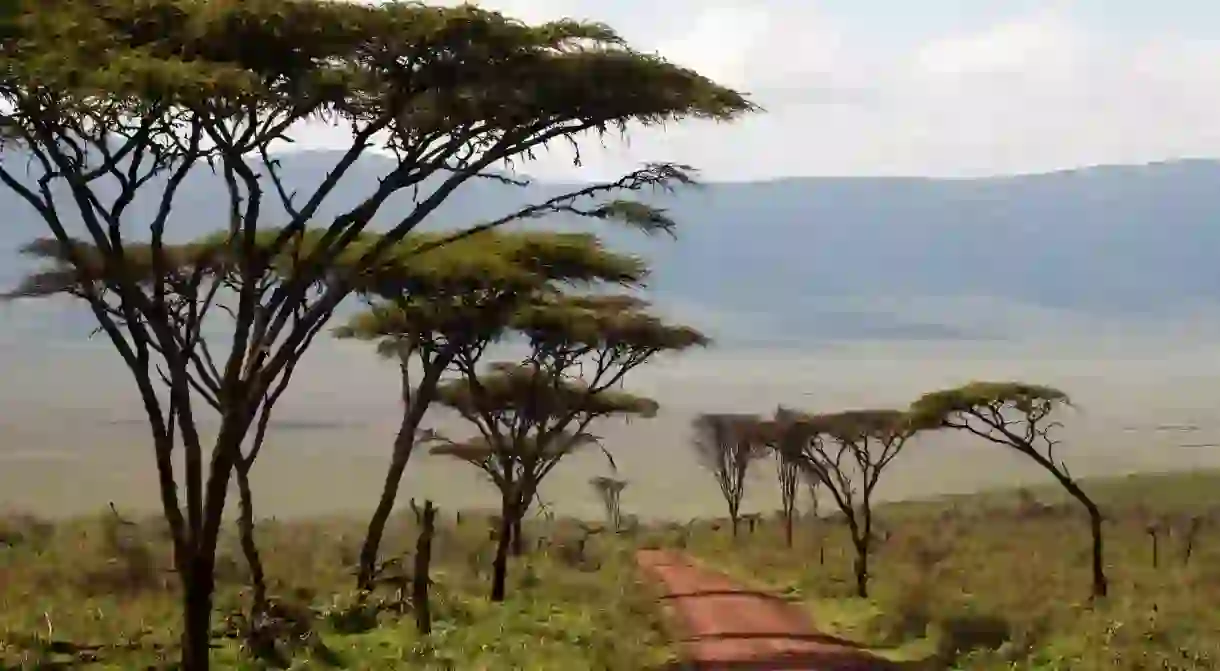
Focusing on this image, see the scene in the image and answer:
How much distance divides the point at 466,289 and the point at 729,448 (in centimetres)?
2667

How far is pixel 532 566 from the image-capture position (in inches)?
1018

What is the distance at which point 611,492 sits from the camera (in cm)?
5416

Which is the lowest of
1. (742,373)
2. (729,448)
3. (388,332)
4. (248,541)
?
(248,541)

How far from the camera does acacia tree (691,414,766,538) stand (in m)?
39.6

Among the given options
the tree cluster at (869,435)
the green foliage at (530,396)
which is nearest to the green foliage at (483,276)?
the green foliage at (530,396)

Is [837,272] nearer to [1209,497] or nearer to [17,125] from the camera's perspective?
[1209,497]

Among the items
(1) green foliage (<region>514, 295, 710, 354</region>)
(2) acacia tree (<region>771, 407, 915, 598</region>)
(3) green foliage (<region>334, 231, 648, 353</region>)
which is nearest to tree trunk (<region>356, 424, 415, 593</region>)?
(3) green foliage (<region>334, 231, 648, 353</region>)

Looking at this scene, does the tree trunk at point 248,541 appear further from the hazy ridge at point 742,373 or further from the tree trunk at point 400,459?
the hazy ridge at point 742,373

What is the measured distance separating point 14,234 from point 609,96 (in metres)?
115

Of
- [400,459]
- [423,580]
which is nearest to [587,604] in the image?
[400,459]

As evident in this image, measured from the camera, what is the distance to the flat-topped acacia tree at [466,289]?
15.6 m

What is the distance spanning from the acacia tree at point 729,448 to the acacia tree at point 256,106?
2728 cm

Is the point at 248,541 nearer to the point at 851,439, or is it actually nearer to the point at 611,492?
the point at 851,439

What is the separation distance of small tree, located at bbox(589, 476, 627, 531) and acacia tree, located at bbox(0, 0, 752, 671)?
41916 millimetres
